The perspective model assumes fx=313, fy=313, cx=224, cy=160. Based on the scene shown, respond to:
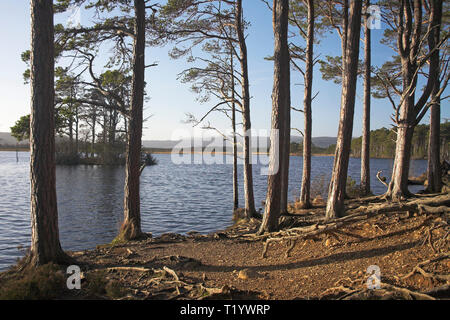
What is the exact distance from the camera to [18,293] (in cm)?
409

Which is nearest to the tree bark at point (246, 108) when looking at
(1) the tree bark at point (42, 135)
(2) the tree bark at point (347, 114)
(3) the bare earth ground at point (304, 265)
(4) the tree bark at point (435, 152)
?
(3) the bare earth ground at point (304, 265)

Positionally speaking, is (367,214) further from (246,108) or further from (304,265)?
(246,108)

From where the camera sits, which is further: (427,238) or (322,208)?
(322,208)

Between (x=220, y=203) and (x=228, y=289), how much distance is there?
50.7 feet

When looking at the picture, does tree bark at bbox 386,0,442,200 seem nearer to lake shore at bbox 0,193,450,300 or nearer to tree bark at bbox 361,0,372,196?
tree bark at bbox 361,0,372,196

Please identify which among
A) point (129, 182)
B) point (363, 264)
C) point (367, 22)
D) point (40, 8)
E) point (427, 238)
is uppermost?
point (367, 22)

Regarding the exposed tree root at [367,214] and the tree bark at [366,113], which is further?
the tree bark at [366,113]

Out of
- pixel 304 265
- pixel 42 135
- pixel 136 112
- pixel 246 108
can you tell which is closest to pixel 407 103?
pixel 246 108

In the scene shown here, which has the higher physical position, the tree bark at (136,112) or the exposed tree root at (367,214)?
the tree bark at (136,112)

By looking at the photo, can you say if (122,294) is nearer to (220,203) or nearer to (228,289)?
(228,289)

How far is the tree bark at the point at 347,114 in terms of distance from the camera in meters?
7.20

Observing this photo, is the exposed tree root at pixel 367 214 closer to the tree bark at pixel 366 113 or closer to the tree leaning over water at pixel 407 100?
the tree leaning over water at pixel 407 100

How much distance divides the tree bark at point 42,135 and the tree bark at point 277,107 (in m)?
4.70
